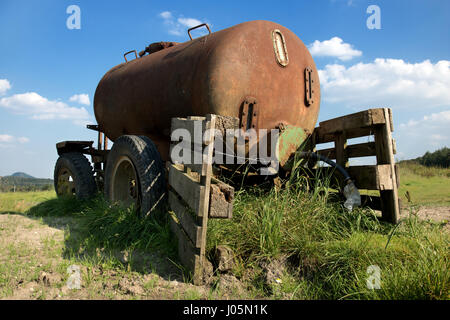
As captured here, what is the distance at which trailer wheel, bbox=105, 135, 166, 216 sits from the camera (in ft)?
11.7

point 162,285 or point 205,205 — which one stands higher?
point 205,205

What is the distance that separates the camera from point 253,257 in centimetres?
273

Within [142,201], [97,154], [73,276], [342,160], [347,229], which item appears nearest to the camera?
[73,276]

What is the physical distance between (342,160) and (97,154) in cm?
460

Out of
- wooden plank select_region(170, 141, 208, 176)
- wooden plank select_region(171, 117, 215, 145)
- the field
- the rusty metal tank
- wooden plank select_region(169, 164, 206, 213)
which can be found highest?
the rusty metal tank

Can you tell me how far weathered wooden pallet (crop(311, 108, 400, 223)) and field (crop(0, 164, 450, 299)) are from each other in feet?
0.83

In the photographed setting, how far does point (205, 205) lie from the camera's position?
237 centimetres

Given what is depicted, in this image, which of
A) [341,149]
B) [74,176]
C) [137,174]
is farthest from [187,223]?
[74,176]

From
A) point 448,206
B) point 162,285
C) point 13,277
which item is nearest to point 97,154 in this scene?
point 13,277

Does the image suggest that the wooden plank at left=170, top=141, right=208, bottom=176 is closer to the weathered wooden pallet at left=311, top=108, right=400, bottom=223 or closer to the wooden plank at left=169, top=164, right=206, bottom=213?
the wooden plank at left=169, top=164, right=206, bottom=213

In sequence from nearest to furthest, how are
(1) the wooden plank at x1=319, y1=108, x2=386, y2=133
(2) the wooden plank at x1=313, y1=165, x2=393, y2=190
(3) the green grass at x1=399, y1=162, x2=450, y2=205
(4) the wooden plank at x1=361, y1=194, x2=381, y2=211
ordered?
1. (2) the wooden plank at x1=313, y1=165, x2=393, y2=190
2. (1) the wooden plank at x1=319, y1=108, x2=386, y2=133
3. (4) the wooden plank at x1=361, y1=194, x2=381, y2=211
4. (3) the green grass at x1=399, y1=162, x2=450, y2=205

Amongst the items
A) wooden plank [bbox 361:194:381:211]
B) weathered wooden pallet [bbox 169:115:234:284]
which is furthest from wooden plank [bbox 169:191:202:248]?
wooden plank [bbox 361:194:381:211]

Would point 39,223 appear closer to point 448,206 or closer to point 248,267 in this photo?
point 248,267

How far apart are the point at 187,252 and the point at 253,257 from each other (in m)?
0.57
